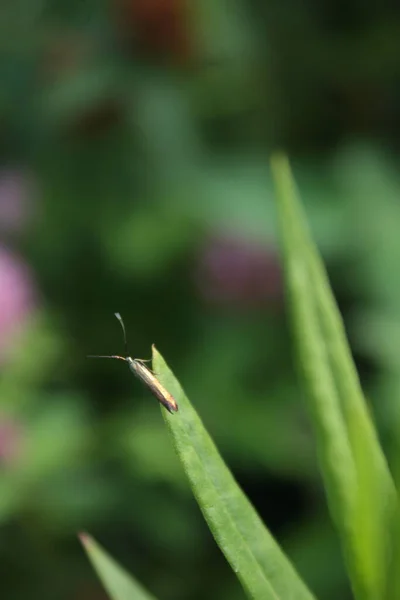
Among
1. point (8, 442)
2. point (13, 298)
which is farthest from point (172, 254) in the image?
point (8, 442)

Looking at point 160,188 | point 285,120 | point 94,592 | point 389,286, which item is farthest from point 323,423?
point 285,120

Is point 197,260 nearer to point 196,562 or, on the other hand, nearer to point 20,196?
point 20,196

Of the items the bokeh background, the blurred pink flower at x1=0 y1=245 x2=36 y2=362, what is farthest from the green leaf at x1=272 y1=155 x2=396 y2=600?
the blurred pink flower at x1=0 y1=245 x2=36 y2=362

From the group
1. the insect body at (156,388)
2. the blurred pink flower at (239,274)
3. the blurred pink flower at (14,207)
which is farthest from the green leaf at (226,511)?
the blurred pink flower at (14,207)

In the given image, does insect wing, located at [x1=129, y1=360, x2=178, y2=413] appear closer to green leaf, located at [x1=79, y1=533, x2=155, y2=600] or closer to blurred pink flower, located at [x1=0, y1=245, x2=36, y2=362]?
green leaf, located at [x1=79, y1=533, x2=155, y2=600]

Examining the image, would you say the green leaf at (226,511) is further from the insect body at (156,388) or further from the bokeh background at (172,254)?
the bokeh background at (172,254)

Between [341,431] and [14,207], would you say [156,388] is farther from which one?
[14,207]
